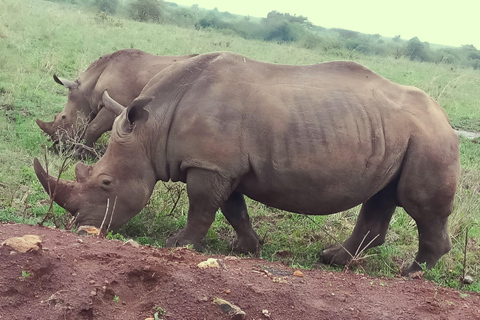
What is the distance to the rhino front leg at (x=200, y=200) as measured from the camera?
15.2 ft

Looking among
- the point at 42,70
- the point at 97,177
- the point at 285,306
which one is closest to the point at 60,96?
the point at 42,70

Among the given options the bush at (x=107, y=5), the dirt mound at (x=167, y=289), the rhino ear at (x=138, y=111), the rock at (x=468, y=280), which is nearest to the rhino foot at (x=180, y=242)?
the rhino ear at (x=138, y=111)

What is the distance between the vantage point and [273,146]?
4.55 m

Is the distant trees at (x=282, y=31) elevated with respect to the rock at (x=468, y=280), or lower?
lower

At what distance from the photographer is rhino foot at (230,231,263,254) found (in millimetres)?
5307

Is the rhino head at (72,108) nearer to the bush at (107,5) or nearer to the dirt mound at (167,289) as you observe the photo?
the dirt mound at (167,289)

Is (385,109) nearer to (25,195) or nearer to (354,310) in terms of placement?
(354,310)

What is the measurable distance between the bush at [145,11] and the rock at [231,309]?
3542cm

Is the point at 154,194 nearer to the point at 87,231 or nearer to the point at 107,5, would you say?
the point at 87,231

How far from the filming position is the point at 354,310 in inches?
123

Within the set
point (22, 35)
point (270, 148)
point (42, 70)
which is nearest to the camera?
point (270, 148)

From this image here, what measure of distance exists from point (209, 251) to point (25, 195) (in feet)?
6.49

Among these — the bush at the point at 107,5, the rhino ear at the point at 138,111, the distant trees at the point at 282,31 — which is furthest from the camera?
the distant trees at the point at 282,31

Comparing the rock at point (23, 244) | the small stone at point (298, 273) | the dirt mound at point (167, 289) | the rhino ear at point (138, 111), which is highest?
the rhino ear at point (138, 111)
